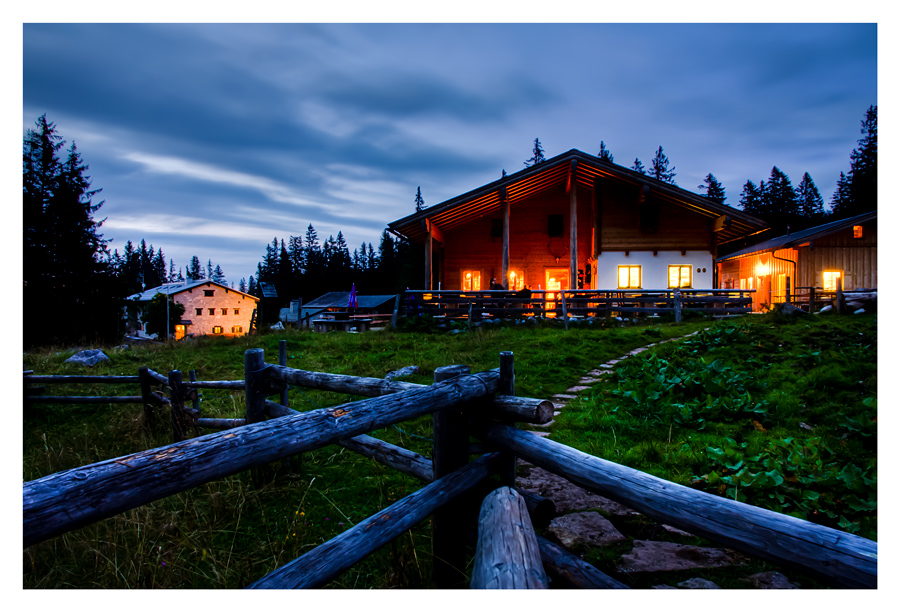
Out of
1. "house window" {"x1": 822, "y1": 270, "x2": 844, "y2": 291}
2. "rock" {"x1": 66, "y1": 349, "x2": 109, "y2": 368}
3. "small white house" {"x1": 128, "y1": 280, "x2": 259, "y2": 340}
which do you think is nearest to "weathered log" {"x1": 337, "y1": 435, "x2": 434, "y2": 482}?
"rock" {"x1": 66, "y1": 349, "x2": 109, "y2": 368}

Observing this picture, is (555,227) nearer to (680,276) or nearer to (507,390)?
(680,276)

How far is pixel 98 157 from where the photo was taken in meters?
7.98

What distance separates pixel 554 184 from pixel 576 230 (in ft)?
10.0

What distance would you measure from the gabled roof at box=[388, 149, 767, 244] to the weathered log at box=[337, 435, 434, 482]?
51.3 ft

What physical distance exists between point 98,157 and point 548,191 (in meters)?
18.4

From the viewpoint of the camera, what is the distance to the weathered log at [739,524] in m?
1.43

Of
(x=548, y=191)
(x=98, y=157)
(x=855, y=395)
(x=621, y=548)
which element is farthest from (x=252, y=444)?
(x=548, y=191)

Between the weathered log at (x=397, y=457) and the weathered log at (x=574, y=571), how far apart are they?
890mm

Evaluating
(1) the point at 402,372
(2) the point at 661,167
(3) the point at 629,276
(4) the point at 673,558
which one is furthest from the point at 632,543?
(2) the point at 661,167

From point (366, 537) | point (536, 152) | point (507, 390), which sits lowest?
point (366, 537)

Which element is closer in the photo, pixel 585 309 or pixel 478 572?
pixel 478 572

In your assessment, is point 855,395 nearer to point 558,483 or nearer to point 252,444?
point 558,483

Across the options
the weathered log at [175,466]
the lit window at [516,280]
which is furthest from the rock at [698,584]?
the lit window at [516,280]

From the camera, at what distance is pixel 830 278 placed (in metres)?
22.1
